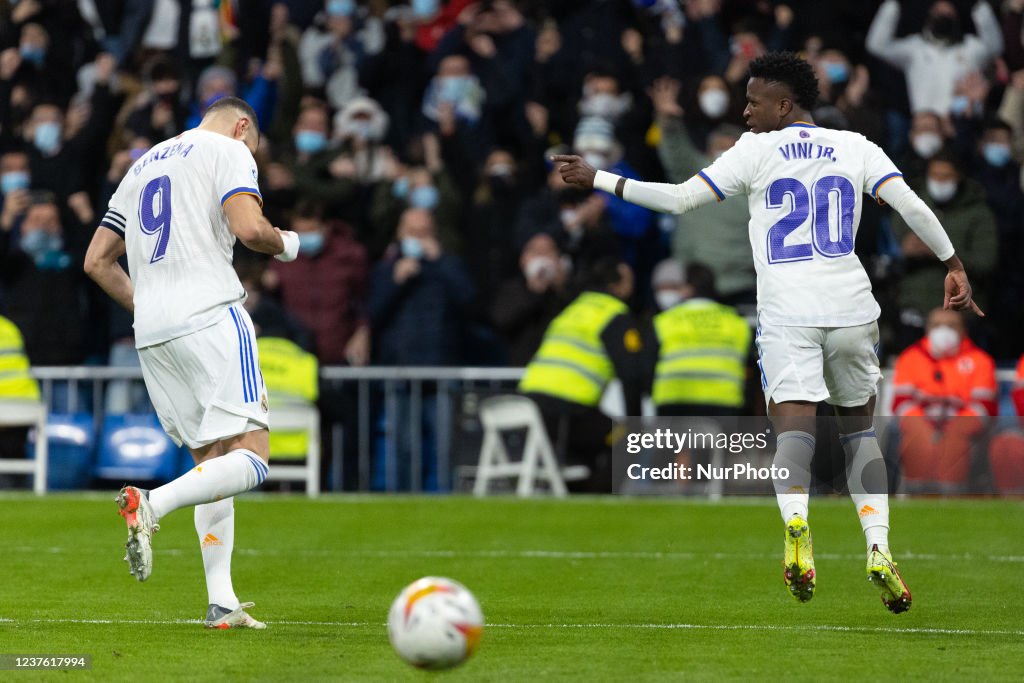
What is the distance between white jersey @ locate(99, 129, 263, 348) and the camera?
7609 mm

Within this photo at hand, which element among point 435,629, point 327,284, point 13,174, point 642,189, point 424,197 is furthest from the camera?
point 13,174

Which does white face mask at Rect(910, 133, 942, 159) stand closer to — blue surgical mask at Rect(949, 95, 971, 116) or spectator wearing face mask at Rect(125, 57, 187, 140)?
blue surgical mask at Rect(949, 95, 971, 116)

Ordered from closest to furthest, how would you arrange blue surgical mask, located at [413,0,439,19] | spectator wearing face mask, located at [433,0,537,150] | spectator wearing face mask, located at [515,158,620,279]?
spectator wearing face mask, located at [515,158,620,279], spectator wearing face mask, located at [433,0,537,150], blue surgical mask, located at [413,0,439,19]

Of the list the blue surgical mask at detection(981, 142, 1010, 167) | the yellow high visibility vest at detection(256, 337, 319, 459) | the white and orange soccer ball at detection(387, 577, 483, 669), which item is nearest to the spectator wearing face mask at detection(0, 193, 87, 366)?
the yellow high visibility vest at detection(256, 337, 319, 459)

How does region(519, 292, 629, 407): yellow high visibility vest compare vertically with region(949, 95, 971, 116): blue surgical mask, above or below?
below

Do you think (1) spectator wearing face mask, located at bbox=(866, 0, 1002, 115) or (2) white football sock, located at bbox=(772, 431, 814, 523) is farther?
(1) spectator wearing face mask, located at bbox=(866, 0, 1002, 115)

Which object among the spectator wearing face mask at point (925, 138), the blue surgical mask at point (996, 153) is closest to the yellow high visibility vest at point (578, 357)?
the spectator wearing face mask at point (925, 138)

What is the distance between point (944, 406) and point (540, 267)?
3882mm

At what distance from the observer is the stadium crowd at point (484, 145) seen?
53.1ft

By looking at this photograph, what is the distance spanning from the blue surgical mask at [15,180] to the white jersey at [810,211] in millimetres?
11453

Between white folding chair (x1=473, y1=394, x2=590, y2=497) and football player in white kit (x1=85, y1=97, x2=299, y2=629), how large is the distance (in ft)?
25.7

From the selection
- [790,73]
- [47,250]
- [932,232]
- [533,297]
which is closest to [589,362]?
[533,297]

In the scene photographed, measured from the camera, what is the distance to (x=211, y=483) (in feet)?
23.9

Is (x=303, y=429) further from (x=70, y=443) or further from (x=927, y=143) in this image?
(x=927, y=143)
